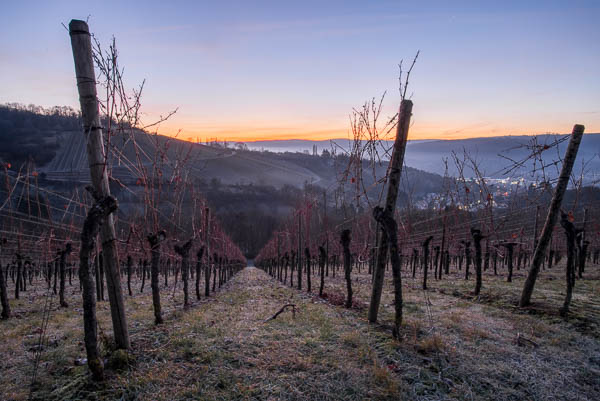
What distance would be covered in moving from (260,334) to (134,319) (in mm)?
3493

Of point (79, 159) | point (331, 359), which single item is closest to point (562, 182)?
point (331, 359)

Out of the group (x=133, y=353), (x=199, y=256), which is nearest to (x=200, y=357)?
(x=133, y=353)

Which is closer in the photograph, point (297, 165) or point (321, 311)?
point (321, 311)

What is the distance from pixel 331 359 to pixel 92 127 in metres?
4.30

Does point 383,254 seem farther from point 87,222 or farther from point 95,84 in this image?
point 95,84

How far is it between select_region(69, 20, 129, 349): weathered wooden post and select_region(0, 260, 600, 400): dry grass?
1.16 metres

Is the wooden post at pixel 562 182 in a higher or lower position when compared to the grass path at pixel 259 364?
higher

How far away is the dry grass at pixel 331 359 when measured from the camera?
3.56 m

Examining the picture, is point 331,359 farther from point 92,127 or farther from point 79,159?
point 79,159

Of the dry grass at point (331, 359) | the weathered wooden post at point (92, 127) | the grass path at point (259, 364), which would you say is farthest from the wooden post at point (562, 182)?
the weathered wooden post at point (92, 127)

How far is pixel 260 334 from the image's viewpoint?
546 centimetres

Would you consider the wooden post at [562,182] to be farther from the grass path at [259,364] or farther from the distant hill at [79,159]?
the distant hill at [79,159]

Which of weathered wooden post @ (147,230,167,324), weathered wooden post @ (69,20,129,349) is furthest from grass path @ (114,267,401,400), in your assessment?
weathered wooden post @ (69,20,129,349)

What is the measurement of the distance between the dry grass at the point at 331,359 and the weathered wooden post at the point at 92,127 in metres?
1.16
